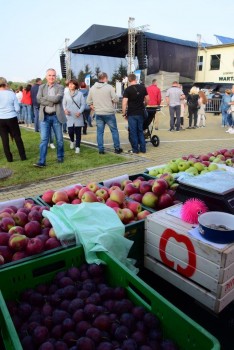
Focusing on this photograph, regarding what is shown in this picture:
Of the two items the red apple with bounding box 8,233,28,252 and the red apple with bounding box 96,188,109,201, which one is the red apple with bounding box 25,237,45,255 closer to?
the red apple with bounding box 8,233,28,252

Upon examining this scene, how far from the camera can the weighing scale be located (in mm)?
2184

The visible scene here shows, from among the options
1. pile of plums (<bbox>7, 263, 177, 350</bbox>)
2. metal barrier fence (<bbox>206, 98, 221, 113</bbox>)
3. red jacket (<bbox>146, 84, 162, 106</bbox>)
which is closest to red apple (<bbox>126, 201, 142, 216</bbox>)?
pile of plums (<bbox>7, 263, 177, 350</bbox>)

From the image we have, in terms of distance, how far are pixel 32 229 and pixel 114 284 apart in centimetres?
80

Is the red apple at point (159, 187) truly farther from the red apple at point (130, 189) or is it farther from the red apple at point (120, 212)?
the red apple at point (120, 212)

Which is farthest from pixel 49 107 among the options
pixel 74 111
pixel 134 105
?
pixel 134 105

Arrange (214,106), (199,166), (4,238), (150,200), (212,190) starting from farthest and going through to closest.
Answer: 1. (214,106)
2. (199,166)
3. (150,200)
4. (212,190)
5. (4,238)

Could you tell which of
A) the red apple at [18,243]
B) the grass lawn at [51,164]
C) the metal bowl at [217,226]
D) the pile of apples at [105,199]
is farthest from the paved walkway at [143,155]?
the metal bowl at [217,226]

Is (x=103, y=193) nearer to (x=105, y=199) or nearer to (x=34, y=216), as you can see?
(x=105, y=199)

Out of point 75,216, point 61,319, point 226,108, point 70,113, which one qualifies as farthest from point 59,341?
point 226,108

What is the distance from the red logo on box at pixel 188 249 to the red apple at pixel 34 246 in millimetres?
895

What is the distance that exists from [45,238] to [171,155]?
19.7ft

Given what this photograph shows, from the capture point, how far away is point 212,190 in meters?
2.23

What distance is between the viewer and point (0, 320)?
142cm

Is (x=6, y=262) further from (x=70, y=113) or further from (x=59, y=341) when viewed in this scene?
(x=70, y=113)
